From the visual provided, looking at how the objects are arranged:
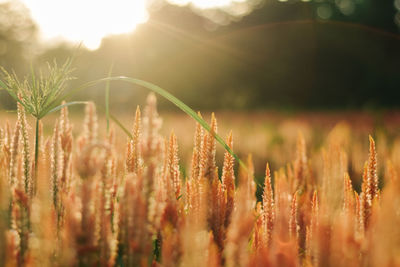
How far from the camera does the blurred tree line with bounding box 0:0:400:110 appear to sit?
20.3 m

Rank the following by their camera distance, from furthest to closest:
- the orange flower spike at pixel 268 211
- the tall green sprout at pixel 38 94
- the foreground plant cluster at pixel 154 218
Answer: the tall green sprout at pixel 38 94, the orange flower spike at pixel 268 211, the foreground plant cluster at pixel 154 218

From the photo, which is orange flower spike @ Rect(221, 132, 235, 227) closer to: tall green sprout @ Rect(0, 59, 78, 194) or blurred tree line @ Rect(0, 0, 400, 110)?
tall green sprout @ Rect(0, 59, 78, 194)

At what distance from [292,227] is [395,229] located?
27 centimetres

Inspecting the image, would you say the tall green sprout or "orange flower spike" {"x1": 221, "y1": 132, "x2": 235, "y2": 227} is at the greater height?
the tall green sprout

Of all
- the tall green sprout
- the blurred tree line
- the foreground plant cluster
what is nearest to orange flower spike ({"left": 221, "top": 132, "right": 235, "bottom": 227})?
the foreground plant cluster

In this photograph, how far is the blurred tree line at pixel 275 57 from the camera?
20312 millimetres

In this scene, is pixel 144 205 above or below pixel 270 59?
below

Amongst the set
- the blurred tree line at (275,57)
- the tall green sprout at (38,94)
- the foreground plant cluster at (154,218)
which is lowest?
the foreground plant cluster at (154,218)

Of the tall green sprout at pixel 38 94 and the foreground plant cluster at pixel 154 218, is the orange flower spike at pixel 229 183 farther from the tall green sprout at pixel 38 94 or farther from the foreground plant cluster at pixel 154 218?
the tall green sprout at pixel 38 94

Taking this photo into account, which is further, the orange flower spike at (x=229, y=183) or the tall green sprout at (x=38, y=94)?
the tall green sprout at (x=38, y=94)

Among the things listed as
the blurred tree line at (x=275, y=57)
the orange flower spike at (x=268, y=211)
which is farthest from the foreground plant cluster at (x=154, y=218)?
the blurred tree line at (x=275, y=57)

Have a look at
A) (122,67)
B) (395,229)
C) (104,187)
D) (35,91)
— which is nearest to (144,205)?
(104,187)

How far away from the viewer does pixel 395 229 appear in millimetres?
504

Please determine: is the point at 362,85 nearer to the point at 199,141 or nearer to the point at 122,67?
the point at 122,67
